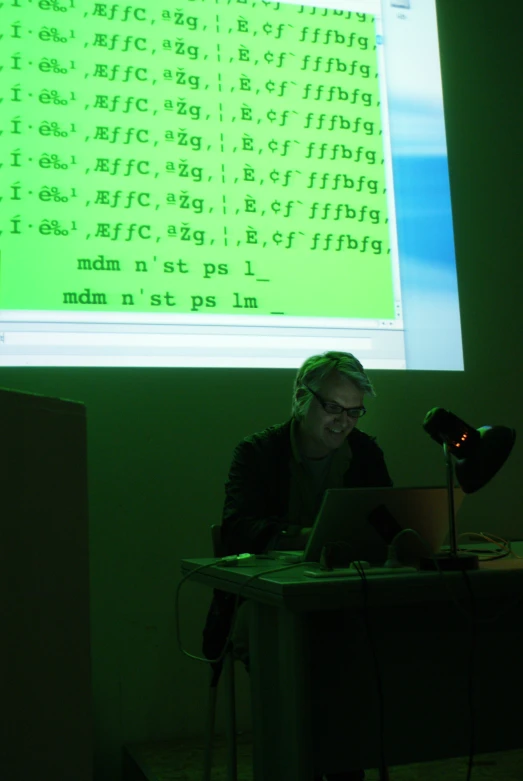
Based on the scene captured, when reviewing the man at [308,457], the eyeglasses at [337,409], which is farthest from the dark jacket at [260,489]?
the eyeglasses at [337,409]

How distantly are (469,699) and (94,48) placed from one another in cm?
211

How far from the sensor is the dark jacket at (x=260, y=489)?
1.77 meters

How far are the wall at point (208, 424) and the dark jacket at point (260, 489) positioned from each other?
1.45 feet

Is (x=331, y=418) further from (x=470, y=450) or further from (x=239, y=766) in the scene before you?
(x=239, y=766)

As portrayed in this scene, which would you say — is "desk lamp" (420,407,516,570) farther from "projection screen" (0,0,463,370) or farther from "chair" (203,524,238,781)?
"projection screen" (0,0,463,370)

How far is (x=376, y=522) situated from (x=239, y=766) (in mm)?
1181

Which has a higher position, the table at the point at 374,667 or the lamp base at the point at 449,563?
the lamp base at the point at 449,563

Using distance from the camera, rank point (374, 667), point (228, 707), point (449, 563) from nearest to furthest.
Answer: point (449, 563) → point (374, 667) → point (228, 707)

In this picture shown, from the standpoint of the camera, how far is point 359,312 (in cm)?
262

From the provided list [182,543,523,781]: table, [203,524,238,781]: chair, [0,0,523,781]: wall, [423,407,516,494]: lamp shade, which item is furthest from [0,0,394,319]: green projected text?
[423,407,516,494]: lamp shade

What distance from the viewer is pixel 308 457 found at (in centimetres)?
212

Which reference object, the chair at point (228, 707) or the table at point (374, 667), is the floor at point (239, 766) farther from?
the table at point (374, 667)

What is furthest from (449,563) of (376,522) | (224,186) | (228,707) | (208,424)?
(224,186)

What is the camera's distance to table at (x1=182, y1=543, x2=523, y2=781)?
1.21 m
